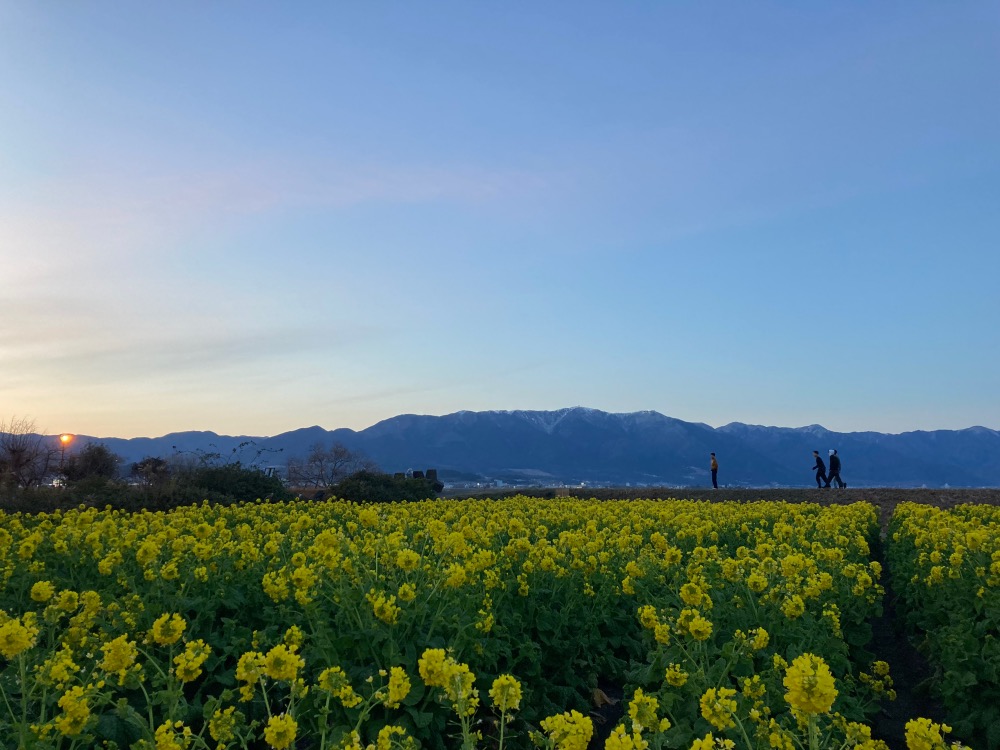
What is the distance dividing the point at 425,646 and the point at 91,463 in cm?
3991

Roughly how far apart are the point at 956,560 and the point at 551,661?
516 cm

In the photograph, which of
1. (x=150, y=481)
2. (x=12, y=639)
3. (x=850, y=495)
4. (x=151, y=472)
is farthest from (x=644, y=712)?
(x=151, y=472)

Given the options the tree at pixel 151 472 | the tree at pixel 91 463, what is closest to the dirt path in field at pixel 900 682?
the tree at pixel 151 472

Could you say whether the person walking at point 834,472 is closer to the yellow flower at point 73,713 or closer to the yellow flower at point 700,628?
the yellow flower at point 700,628

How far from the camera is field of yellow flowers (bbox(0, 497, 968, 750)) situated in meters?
3.88

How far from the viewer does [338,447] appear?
267 feet

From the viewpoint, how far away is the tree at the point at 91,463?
126 ft

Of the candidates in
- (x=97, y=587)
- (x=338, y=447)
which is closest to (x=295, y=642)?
(x=97, y=587)

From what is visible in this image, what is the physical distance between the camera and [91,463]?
39.3 meters

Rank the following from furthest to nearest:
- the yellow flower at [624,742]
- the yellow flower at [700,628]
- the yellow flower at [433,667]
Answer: the yellow flower at [700,628]
the yellow flower at [433,667]
the yellow flower at [624,742]

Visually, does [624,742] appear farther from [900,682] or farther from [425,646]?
[900,682]

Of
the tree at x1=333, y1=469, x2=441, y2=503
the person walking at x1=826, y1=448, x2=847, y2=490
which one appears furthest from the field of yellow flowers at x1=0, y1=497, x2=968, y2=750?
the person walking at x1=826, y1=448, x2=847, y2=490

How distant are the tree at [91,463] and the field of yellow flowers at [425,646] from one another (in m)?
32.3

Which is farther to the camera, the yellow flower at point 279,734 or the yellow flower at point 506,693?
the yellow flower at point 506,693
